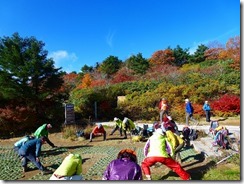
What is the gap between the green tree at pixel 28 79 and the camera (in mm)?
10875

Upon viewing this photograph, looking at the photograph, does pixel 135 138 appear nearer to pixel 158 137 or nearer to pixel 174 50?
pixel 158 137

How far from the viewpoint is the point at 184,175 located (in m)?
4.50

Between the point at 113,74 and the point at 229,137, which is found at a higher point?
the point at 113,74

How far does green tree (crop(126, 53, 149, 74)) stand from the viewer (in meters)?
21.1

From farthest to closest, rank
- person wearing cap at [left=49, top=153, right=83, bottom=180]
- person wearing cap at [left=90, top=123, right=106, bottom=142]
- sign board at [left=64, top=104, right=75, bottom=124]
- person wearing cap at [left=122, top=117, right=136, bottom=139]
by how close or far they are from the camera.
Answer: sign board at [left=64, top=104, right=75, bottom=124], person wearing cap at [left=122, top=117, right=136, bottom=139], person wearing cap at [left=90, top=123, right=106, bottom=142], person wearing cap at [left=49, top=153, right=83, bottom=180]

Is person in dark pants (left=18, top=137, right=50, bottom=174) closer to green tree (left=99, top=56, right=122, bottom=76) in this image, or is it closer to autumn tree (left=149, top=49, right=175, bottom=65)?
green tree (left=99, top=56, right=122, bottom=76)

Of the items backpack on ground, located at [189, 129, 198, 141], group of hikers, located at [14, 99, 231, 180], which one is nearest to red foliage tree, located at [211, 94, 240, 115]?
backpack on ground, located at [189, 129, 198, 141]

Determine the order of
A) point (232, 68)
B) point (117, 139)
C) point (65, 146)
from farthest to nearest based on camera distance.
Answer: point (232, 68), point (117, 139), point (65, 146)

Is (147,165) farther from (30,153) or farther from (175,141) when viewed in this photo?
(30,153)

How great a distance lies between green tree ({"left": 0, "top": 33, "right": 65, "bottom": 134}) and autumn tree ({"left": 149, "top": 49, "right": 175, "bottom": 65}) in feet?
40.3

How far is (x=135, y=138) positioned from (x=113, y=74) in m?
13.7

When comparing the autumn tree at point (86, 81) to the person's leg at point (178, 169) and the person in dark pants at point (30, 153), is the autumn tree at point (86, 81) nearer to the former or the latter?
the person in dark pants at point (30, 153)

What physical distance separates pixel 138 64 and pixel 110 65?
2646 millimetres

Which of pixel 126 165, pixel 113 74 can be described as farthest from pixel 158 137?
pixel 113 74
